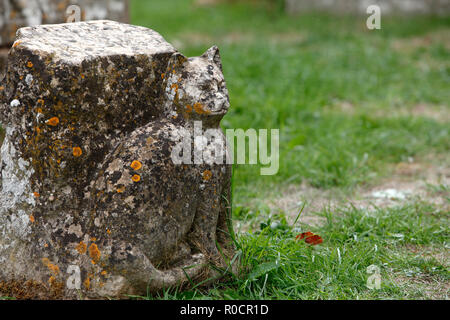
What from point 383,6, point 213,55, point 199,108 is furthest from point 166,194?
point 383,6

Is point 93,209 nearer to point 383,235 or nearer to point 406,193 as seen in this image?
point 383,235

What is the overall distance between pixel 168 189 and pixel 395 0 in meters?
8.39

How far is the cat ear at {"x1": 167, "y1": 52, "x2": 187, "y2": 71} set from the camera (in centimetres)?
247

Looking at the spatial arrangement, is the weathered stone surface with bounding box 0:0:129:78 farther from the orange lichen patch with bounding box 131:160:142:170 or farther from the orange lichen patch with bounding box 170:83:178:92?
the orange lichen patch with bounding box 131:160:142:170

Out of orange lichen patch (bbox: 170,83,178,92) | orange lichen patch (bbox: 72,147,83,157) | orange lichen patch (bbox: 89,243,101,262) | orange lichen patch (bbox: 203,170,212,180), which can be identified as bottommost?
orange lichen patch (bbox: 89,243,101,262)

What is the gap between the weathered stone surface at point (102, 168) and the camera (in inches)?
91.7

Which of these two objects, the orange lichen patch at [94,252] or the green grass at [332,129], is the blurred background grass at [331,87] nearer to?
the green grass at [332,129]

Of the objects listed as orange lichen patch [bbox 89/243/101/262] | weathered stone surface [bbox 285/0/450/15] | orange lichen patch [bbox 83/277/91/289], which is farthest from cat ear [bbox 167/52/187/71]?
weathered stone surface [bbox 285/0/450/15]

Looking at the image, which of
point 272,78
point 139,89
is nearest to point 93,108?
point 139,89

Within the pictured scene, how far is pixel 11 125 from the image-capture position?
243 centimetres

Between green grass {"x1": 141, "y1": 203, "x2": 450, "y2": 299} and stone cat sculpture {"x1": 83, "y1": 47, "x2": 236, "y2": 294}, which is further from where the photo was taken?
green grass {"x1": 141, "y1": 203, "x2": 450, "y2": 299}

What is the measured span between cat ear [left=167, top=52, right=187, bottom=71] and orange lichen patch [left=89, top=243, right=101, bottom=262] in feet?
2.91

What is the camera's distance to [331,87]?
253 inches

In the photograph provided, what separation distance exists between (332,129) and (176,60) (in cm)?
309
